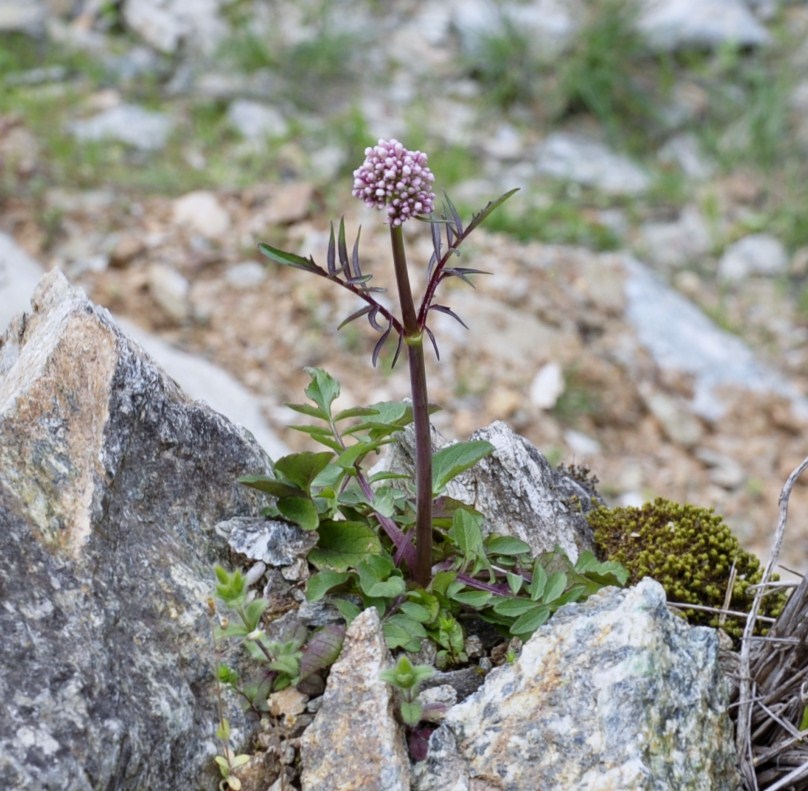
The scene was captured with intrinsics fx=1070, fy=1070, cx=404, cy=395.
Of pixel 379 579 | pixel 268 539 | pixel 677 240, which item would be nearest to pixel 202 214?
pixel 677 240

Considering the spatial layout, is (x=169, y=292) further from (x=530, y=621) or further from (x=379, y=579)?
(x=530, y=621)

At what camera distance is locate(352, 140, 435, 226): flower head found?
2.02 m

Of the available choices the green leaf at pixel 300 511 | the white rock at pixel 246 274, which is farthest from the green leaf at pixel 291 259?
the white rock at pixel 246 274

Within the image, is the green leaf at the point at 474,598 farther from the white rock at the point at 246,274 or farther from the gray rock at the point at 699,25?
the gray rock at the point at 699,25

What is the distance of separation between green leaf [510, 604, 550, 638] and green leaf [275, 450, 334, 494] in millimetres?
587

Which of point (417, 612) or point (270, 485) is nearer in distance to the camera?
point (417, 612)

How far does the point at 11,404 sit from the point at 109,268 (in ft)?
15.5

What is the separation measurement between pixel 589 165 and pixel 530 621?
698 cm

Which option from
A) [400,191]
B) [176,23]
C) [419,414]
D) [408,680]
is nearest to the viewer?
[400,191]

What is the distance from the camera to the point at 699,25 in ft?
32.4

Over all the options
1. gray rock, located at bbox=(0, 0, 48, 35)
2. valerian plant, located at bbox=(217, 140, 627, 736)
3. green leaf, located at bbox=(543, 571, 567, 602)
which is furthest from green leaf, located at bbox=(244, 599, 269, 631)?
gray rock, located at bbox=(0, 0, 48, 35)

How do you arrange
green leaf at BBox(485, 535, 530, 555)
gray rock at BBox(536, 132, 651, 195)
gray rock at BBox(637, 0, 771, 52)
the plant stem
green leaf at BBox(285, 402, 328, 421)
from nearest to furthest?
1. the plant stem
2. green leaf at BBox(285, 402, 328, 421)
3. green leaf at BBox(485, 535, 530, 555)
4. gray rock at BBox(536, 132, 651, 195)
5. gray rock at BBox(637, 0, 771, 52)

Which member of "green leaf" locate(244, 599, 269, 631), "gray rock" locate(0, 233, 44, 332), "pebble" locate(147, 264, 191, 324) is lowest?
"pebble" locate(147, 264, 191, 324)

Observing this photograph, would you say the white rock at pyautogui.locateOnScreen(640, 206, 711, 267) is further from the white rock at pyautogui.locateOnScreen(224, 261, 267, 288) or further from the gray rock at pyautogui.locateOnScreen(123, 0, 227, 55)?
the gray rock at pyautogui.locateOnScreen(123, 0, 227, 55)
